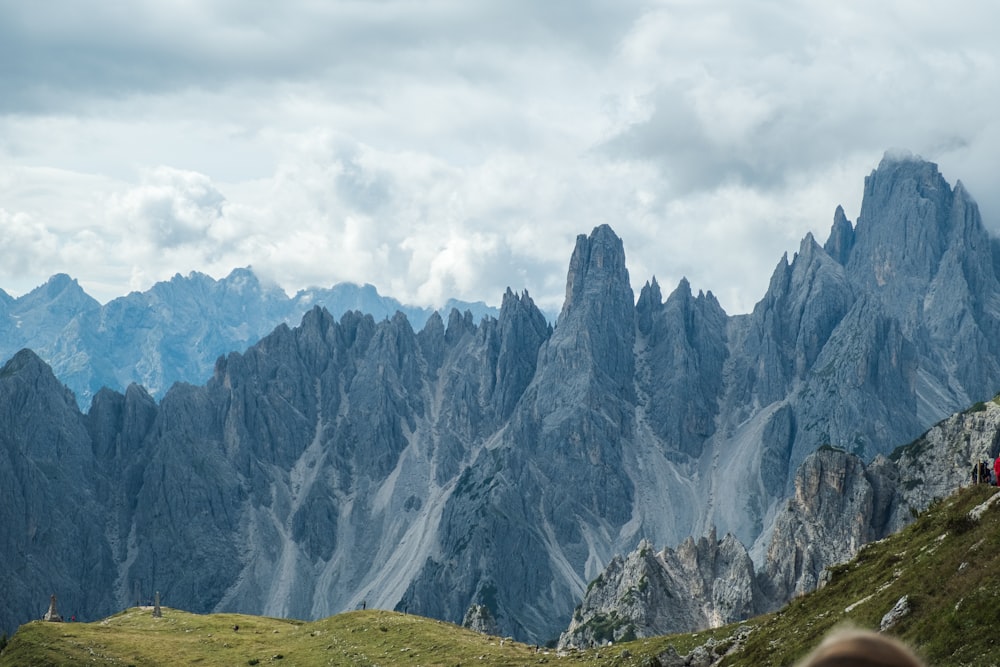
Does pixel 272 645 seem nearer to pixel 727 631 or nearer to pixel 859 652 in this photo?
pixel 727 631

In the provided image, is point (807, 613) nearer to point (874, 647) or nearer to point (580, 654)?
point (580, 654)

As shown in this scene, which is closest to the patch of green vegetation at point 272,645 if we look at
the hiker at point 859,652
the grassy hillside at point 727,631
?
the grassy hillside at point 727,631

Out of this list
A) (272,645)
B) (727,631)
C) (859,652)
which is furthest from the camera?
(272,645)

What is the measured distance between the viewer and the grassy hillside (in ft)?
97.4

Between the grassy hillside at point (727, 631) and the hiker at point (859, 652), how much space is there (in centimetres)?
76

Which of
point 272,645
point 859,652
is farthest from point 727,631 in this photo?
point 859,652

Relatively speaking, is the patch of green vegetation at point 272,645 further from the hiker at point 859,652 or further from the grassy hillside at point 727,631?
the hiker at point 859,652

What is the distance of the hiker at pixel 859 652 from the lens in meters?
5.99

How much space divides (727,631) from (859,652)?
5461 cm

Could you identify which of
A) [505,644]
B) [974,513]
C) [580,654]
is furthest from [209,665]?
[974,513]

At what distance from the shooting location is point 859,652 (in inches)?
Result: 241

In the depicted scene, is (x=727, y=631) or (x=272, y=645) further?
(x=272, y=645)

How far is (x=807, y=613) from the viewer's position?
42750 millimetres

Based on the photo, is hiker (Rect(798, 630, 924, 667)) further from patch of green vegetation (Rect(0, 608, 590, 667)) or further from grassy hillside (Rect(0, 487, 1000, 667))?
patch of green vegetation (Rect(0, 608, 590, 667))
